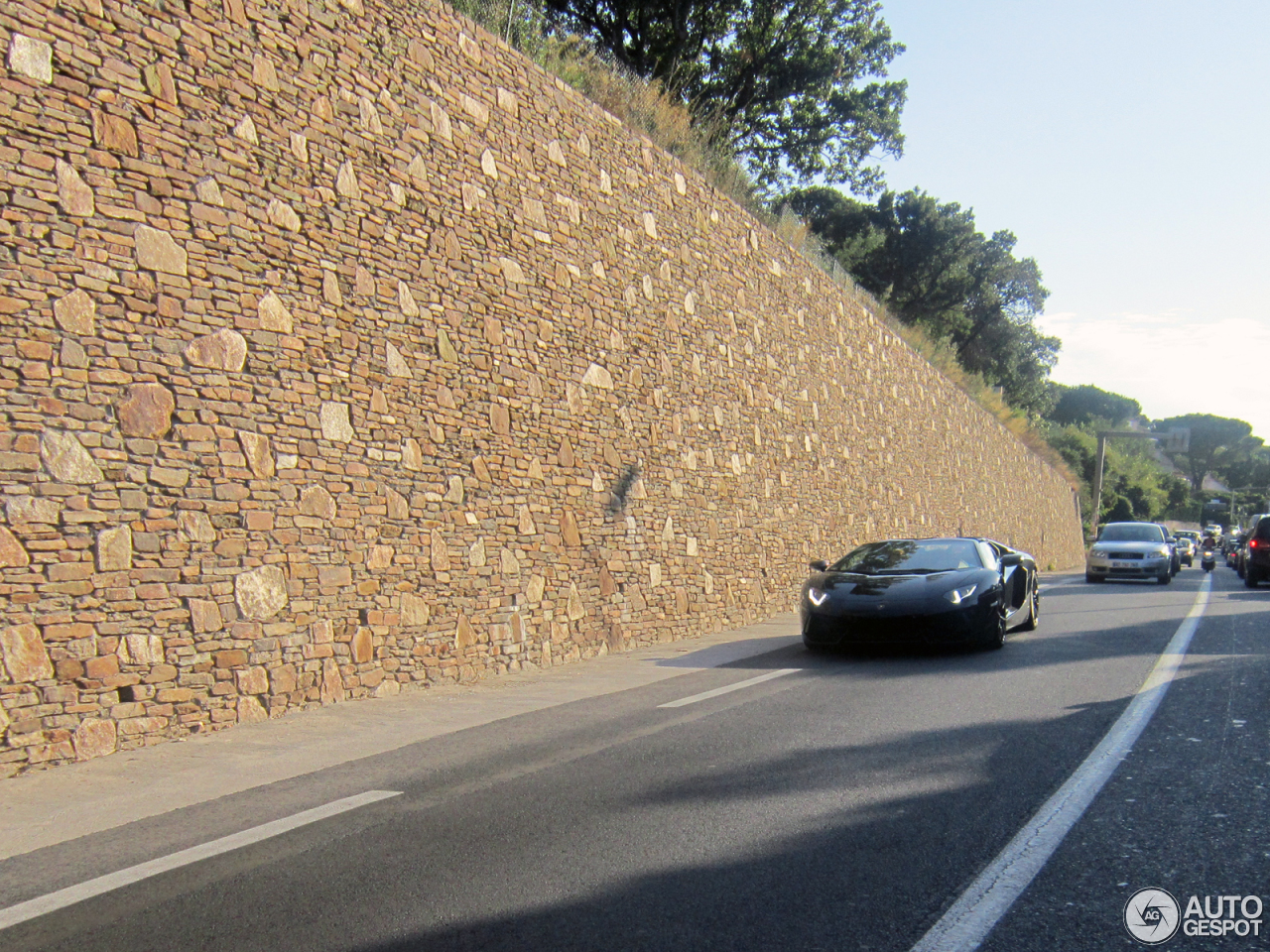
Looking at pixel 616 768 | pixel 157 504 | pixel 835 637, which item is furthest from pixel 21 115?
pixel 835 637

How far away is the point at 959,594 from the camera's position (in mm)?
11055

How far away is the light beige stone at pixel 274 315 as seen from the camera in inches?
323

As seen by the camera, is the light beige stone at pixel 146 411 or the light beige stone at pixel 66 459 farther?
the light beige stone at pixel 146 411

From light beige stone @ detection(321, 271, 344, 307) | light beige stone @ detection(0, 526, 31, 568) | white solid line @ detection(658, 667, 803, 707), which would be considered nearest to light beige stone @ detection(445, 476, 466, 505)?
light beige stone @ detection(321, 271, 344, 307)

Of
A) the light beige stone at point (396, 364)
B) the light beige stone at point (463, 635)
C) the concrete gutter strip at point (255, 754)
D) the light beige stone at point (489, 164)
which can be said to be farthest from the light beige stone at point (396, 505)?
the light beige stone at point (489, 164)

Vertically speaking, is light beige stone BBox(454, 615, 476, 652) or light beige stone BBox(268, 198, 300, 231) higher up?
light beige stone BBox(268, 198, 300, 231)

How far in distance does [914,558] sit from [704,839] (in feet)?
27.2

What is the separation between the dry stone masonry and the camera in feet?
21.9

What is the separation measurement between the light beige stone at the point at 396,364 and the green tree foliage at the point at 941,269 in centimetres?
3681

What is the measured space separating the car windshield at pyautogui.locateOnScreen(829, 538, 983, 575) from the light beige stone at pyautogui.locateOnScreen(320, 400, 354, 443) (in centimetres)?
598

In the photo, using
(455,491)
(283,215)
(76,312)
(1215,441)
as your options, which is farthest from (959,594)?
(1215,441)

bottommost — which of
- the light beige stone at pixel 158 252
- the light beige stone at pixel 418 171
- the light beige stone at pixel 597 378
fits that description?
the light beige stone at pixel 597 378

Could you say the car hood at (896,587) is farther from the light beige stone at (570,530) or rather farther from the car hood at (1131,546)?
the car hood at (1131,546)

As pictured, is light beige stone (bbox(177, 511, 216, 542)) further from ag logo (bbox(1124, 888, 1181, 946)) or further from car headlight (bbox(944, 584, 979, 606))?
car headlight (bbox(944, 584, 979, 606))
